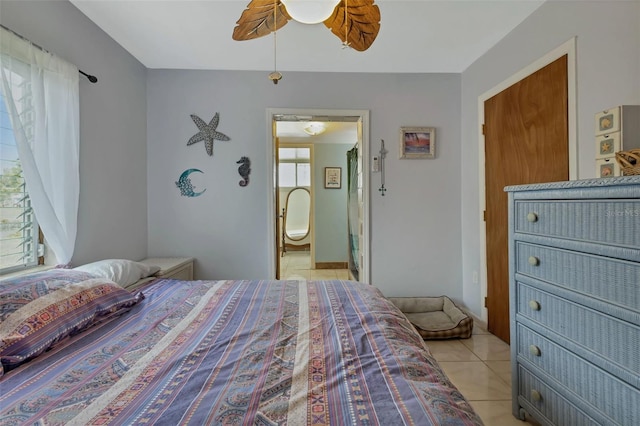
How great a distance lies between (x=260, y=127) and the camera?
2984mm

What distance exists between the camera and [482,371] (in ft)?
6.74

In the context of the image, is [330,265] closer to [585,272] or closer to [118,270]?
[118,270]

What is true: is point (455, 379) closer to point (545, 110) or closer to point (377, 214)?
point (377, 214)

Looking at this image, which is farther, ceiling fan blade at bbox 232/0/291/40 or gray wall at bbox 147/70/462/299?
gray wall at bbox 147/70/462/299

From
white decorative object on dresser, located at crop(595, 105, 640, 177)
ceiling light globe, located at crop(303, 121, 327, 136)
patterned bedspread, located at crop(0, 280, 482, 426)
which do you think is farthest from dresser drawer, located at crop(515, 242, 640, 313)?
ceiling light globe, located at crop(303, 121, 327, 136)

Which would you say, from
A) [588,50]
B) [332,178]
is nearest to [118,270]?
[588,50]

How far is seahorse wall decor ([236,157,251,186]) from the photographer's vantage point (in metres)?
2.97

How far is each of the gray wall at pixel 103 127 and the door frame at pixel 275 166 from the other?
124 cm

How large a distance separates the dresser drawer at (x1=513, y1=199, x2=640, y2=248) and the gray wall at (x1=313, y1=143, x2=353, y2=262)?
383 centimetres

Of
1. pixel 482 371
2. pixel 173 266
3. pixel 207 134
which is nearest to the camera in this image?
pixel 482 371

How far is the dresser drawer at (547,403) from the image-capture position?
1151 millimetres

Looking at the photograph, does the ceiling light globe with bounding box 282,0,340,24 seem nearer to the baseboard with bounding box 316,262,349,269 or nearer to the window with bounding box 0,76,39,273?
the window with bounding box 0,76,39,273

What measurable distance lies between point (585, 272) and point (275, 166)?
256 cm

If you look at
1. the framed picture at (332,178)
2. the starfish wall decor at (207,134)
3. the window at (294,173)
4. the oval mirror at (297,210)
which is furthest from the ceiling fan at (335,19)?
the oval mirror at (297,210)
